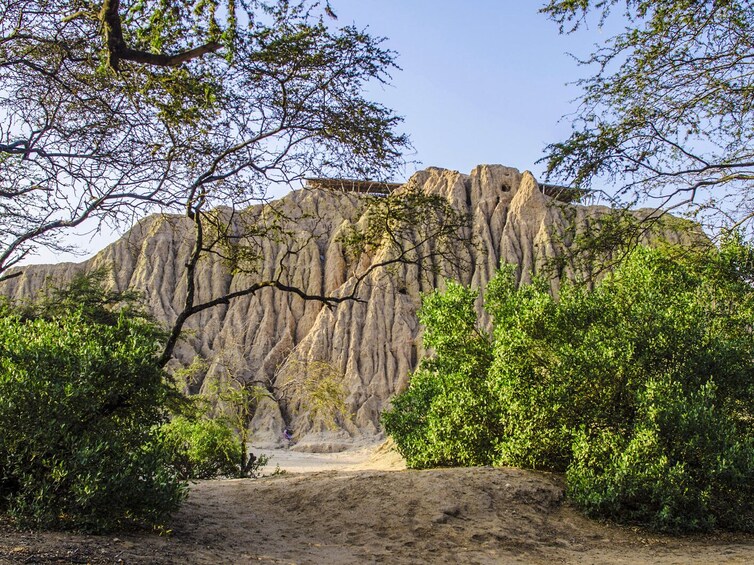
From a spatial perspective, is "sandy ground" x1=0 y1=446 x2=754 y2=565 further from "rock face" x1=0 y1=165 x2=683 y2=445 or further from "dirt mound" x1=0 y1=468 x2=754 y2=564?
"rock face" x1=0 y1=165 x2=683 y2=445

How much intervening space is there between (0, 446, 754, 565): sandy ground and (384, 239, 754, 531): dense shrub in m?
0.54

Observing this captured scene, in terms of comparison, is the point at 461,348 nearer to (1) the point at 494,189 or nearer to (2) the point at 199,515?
(2) the point at 199,515

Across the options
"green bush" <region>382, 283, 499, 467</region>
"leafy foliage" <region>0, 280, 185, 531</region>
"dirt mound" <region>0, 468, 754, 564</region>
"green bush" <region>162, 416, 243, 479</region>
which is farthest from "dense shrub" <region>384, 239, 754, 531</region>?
Answer: "green bush" <region>162, 416, 243, 479</region>

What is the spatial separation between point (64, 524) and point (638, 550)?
633 cm

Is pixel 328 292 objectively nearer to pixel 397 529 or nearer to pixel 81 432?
pixel 397 529

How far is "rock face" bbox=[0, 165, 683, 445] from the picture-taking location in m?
33.5

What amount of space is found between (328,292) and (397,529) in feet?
102

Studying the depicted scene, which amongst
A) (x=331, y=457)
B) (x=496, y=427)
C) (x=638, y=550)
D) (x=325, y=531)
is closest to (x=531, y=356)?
(x=496, y=427)

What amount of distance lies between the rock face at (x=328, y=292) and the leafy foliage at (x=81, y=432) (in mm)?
24027

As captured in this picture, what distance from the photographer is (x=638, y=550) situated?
779 centimetres

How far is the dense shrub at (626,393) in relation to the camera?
27.9 ft

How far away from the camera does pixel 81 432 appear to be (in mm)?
6270

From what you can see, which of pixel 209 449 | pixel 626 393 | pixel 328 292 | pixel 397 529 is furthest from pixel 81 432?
pixel 328 292

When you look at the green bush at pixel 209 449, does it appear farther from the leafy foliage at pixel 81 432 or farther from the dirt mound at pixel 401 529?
the leafy foliage at pixel 81 432
